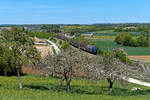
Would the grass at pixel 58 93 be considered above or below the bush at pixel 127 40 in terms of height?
above

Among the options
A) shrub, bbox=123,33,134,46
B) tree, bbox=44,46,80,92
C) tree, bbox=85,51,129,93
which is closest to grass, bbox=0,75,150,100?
tree, bbox=85,51,129,93

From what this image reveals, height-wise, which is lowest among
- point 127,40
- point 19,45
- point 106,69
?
point 127,40

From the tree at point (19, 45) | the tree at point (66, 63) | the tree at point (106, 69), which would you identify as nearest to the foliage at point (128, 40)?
the tree at point (106, 69)

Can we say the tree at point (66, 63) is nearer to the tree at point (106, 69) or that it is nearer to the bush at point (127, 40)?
the tree at point (106, 69)

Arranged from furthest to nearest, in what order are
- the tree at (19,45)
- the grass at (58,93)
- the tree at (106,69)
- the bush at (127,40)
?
the bush at (127,40) → the tree at (106,69) → the tree at (19,45) → the grass at (58,93)

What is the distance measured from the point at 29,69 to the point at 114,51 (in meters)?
20.6

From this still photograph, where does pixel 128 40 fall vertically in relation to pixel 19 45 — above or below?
below

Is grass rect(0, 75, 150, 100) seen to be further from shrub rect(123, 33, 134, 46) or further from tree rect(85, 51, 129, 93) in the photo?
shrub rect(123, 33, 134, 46)

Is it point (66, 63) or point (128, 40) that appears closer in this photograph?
point (66, 63)

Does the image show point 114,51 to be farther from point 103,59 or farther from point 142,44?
point 142,44

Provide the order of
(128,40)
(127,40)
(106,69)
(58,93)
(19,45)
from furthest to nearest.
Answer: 1. (127,40)
2. (128,40)
3. (106,69)
4. (19,45)
5. (58,93)

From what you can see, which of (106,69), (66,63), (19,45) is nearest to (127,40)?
(106,69)

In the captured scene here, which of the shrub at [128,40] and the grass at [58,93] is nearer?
the grass at [58,93]

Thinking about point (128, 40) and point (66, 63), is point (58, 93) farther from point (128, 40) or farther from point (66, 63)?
point (128, 40)
